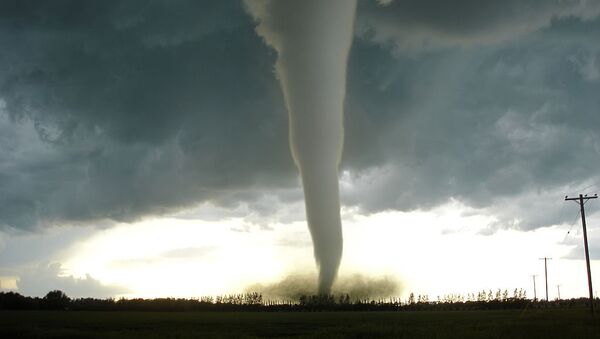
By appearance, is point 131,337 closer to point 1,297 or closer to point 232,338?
point 232,338

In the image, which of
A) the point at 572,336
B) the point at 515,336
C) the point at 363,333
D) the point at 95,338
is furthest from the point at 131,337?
the point at 572,336

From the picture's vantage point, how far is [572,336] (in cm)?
4281

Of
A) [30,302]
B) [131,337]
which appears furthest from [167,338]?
[30,302]

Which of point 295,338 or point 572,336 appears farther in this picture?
point 295,338

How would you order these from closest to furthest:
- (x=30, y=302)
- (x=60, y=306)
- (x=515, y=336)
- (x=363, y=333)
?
1. (x=515, y=336)
2. (x=363, y=333)
3. (x=30, y=302)
4. (x=60, y=306)

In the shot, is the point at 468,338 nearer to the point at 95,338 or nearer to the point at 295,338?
the point at 295,338

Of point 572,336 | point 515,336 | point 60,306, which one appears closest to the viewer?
point 572,336

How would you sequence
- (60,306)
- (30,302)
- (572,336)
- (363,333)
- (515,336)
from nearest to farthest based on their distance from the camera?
(572,336), (515,336), (363,333), (30,302), (60,306)

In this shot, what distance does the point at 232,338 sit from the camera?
154 feet

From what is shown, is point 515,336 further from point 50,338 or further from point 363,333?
point 50,338

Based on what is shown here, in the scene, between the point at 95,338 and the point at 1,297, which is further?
the point at 1,297

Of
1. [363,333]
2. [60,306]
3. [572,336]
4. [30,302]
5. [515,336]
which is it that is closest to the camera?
[572,336]

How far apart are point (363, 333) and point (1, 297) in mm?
171465

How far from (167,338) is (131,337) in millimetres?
3946
